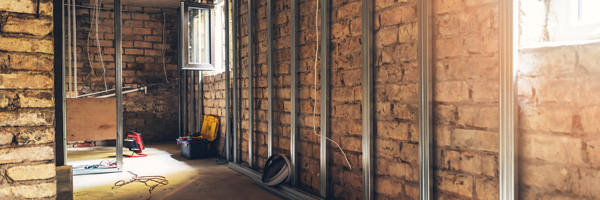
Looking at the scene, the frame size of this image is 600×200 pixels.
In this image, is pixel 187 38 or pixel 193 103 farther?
pixel 193 103

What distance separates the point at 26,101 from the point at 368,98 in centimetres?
180

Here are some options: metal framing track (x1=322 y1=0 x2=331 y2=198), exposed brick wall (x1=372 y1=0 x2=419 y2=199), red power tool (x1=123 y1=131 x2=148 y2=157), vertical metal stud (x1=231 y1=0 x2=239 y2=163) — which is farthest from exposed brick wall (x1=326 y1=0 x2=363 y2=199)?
red power tool (x1=123 y1=131 x2=148 y2=157)

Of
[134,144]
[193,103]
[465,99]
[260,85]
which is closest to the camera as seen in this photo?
[465,99]

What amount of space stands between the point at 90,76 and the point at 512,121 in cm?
654

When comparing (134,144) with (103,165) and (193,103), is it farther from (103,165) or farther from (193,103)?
(193,103)

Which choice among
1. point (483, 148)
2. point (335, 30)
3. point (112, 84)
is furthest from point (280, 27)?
point (112, 84)

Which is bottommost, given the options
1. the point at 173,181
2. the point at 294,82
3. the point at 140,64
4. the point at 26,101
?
the point at 173,181

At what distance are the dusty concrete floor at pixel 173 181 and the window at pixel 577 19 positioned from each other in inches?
93.1

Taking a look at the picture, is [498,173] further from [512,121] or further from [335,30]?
[335,30]

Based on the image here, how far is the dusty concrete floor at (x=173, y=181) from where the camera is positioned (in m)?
3.59

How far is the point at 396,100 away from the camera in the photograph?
99.0 inches

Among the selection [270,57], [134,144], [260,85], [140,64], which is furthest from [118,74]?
[140,64]

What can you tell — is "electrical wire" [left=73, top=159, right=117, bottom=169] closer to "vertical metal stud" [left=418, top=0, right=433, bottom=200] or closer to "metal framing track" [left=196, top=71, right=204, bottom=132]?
"metal framing track" [left=196, top=71, right=204, bottom=132]

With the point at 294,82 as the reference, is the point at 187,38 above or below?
above
